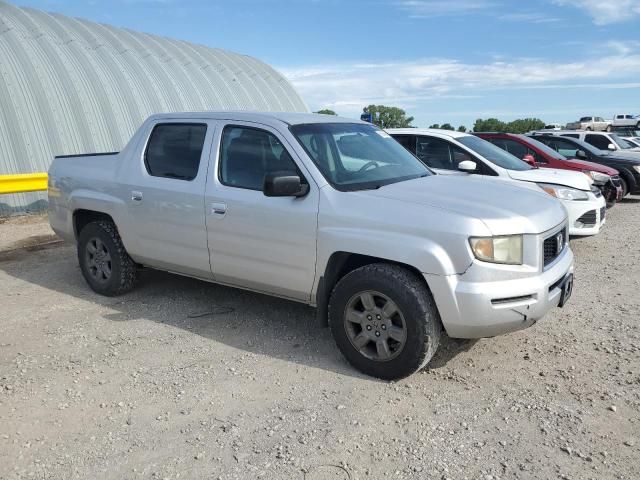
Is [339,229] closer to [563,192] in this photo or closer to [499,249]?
[499,249]

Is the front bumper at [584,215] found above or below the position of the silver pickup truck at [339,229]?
below

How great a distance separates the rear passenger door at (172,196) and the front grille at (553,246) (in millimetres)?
2765

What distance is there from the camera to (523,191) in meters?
4.61

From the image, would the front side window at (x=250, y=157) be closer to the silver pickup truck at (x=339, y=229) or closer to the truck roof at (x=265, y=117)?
the silver pickup truck at (x=339, y=229)

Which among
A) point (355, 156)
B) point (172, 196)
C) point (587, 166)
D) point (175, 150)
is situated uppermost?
point (175, 150)

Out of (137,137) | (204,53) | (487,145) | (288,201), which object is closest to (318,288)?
(288,201)

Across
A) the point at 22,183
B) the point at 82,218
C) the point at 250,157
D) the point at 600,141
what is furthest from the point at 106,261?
the point at 600,141

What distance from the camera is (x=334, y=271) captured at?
4234mm

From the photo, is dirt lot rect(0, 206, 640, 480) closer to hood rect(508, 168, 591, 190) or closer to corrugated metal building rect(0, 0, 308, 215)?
hood rect(508, 168, 591, 190)

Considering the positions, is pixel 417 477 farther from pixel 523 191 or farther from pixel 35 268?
pixel 35 268

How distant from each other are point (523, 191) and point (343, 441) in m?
2.56

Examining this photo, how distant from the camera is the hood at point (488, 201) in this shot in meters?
3.80

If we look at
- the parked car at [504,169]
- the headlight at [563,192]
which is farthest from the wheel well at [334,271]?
the headlight at [563,192]

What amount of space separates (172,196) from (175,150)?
1.61 ft
